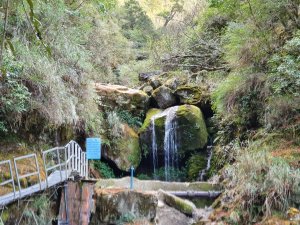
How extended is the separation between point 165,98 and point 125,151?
2.98 metres

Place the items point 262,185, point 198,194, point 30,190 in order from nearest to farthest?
point 30,190
point 262,185
point 198,194

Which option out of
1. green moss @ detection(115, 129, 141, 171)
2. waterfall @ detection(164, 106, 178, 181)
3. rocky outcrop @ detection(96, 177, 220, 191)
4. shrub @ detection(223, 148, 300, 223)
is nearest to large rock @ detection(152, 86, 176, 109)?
waterfall @ detection(164, 106, 178, 181)

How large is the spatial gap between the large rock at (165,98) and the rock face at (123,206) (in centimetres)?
688

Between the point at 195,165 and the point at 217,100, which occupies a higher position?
the point at 217,100

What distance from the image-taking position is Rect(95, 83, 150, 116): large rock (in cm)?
1233

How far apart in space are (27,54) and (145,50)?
1427 centimetres

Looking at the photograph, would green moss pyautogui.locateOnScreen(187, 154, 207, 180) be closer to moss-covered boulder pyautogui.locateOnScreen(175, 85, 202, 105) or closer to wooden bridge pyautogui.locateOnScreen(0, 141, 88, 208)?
moss-covered boulder pyautogui.locateOnScreen(175, 85, 202, 105)

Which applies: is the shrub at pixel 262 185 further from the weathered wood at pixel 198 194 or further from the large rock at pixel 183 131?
the large rock at pixel 183 131

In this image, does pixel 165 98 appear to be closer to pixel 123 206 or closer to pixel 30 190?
pixel 123 206

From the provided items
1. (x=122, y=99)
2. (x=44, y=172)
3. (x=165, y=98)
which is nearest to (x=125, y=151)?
(x=122, y=99)

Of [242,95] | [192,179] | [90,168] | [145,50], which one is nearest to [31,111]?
[90,168]

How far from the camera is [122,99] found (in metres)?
12.5

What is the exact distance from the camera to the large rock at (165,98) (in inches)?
519

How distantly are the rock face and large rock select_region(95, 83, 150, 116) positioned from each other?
570 cm
